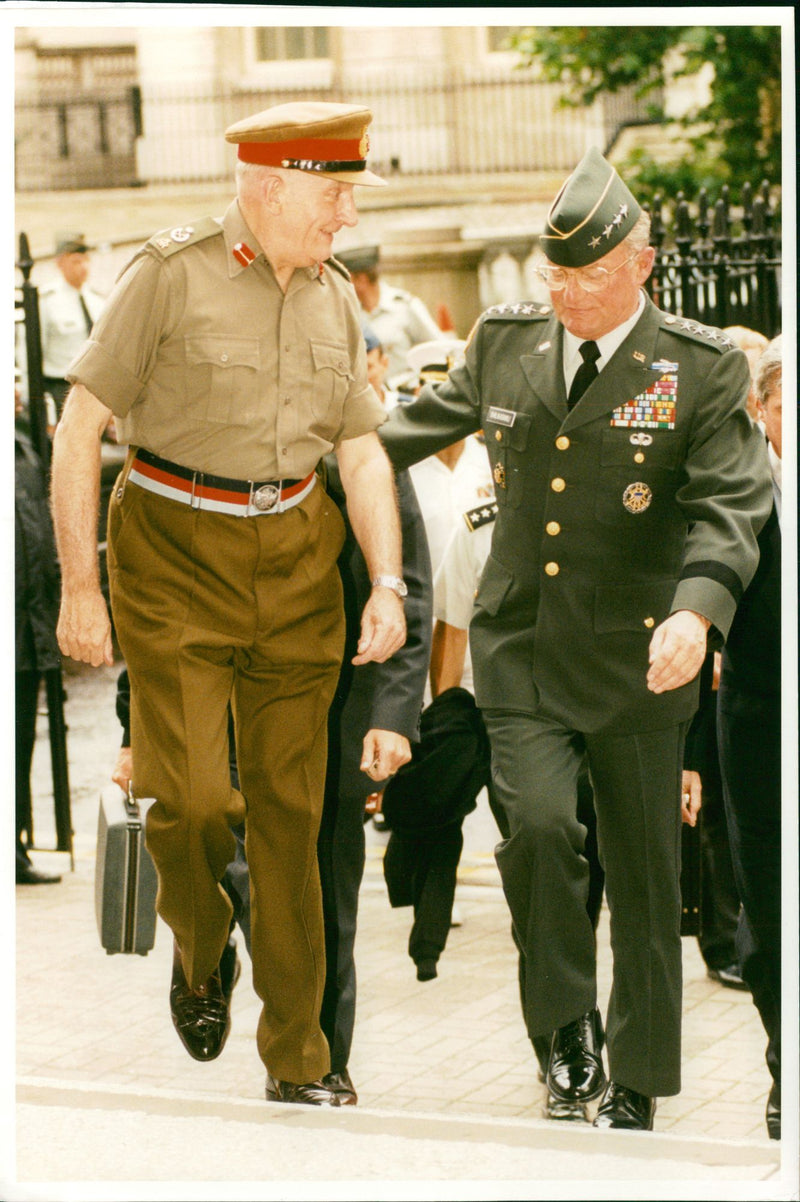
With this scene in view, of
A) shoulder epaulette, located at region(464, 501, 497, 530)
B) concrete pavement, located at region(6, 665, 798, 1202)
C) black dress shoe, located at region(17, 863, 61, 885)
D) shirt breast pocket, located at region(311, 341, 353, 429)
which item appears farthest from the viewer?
black dress shoe, located at region(17, 863, 61, 885)

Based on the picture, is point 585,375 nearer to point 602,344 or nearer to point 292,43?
point 602,344

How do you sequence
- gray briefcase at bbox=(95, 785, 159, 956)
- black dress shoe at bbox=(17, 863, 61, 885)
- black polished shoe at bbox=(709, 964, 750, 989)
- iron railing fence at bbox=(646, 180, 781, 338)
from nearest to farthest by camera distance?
gray briefcase at bbox=(95, 785, 159, 956) < black polished shoe at bbox=(709, 964, 750, 989) < iron railing fence at bbox=(646, 180, 781, 338) < black dress shoe at bbox=(17, 863, 61, 885)

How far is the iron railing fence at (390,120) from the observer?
20.4 ft

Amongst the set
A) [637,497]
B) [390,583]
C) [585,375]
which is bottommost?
[390,583]

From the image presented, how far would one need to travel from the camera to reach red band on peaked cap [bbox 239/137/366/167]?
488 cm

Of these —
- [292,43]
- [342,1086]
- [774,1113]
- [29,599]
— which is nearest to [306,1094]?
[342,1086]

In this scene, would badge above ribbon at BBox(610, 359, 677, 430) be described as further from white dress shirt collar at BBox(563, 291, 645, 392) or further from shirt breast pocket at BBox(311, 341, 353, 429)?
shirt breast pocket at BBox(311, 341, 353, 429)

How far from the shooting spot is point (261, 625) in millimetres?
4973

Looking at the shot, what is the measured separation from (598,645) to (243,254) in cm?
135

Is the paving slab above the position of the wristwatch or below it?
below

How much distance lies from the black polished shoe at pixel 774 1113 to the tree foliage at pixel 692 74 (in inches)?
105

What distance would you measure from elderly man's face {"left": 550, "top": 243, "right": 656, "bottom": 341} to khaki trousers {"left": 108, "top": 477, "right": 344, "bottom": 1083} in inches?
31.1

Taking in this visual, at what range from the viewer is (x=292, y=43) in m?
5.51

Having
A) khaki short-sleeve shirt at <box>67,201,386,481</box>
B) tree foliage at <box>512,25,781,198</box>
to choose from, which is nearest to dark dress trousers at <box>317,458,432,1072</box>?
khaki short-sleeve shirt at <box>67,201,386,481</box>
